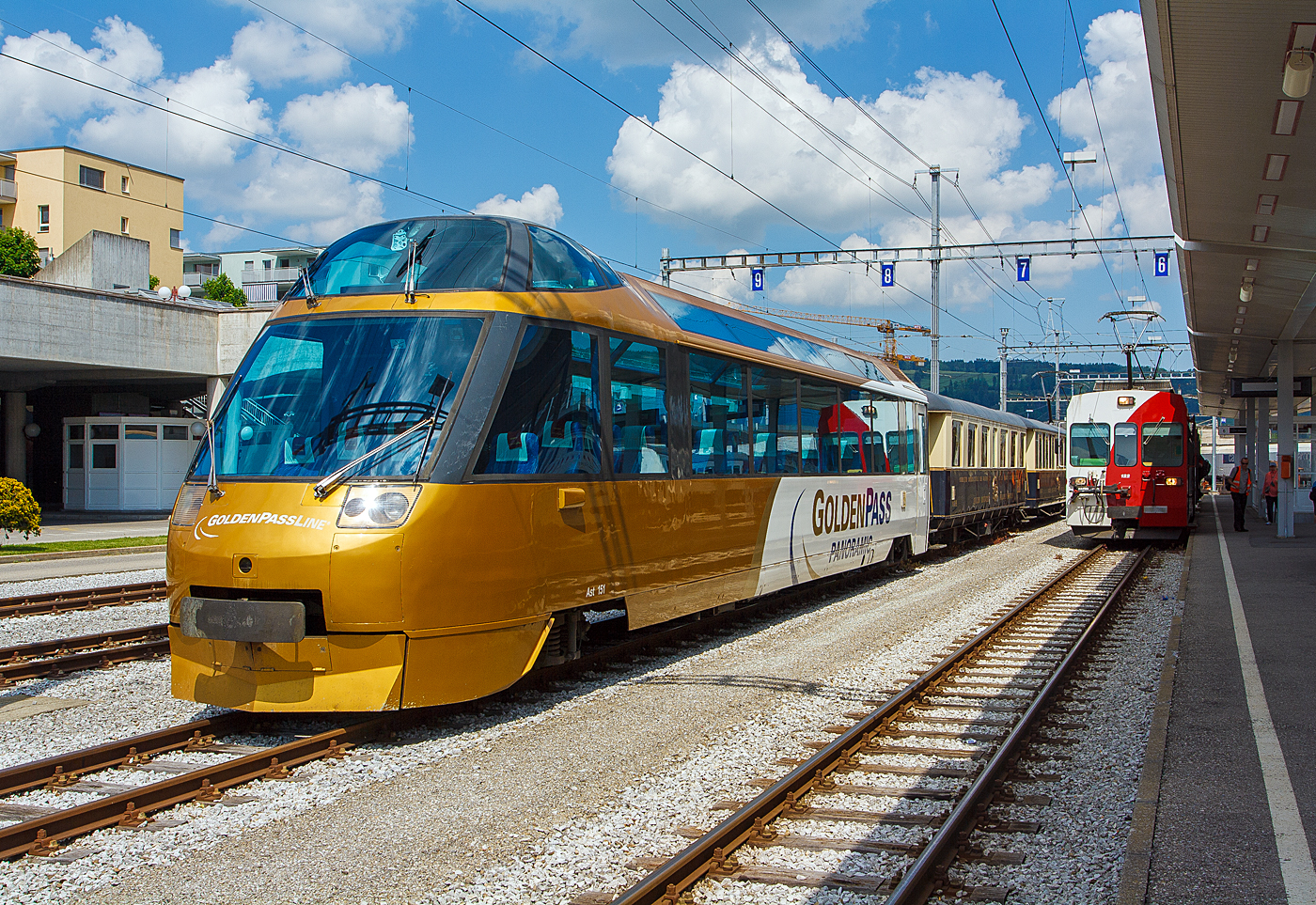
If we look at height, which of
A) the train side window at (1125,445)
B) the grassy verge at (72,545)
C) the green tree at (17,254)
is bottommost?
the grassy verge at (72,545)

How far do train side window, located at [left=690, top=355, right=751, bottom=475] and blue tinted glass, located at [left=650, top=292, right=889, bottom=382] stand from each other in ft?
1.08

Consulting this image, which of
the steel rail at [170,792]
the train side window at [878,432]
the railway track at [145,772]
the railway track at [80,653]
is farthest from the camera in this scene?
the train side window at [878,432]

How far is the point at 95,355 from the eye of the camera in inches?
1051

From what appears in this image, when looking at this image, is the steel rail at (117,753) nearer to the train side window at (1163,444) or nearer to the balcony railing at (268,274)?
the train side window at (1163,444)

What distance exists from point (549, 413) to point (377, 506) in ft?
4.93

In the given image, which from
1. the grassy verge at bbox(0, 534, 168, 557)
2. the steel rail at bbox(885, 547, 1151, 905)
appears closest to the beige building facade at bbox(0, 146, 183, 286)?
the grassy verge at bbox(0, 534, 168, 557)

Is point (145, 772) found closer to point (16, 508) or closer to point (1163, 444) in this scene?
point (16, 508)

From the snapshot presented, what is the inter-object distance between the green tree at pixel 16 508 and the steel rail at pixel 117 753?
1462cm

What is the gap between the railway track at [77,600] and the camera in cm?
1221

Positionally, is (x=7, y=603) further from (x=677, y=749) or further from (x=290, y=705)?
(x=677, y=749)

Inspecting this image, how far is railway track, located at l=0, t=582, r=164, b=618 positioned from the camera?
1221 centimetres

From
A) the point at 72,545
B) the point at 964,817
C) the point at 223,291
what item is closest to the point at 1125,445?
the point at 964,817

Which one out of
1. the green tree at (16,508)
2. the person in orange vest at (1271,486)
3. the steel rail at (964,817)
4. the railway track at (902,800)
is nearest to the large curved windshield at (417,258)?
the railway track at (902,800)

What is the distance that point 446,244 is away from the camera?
7.51m
